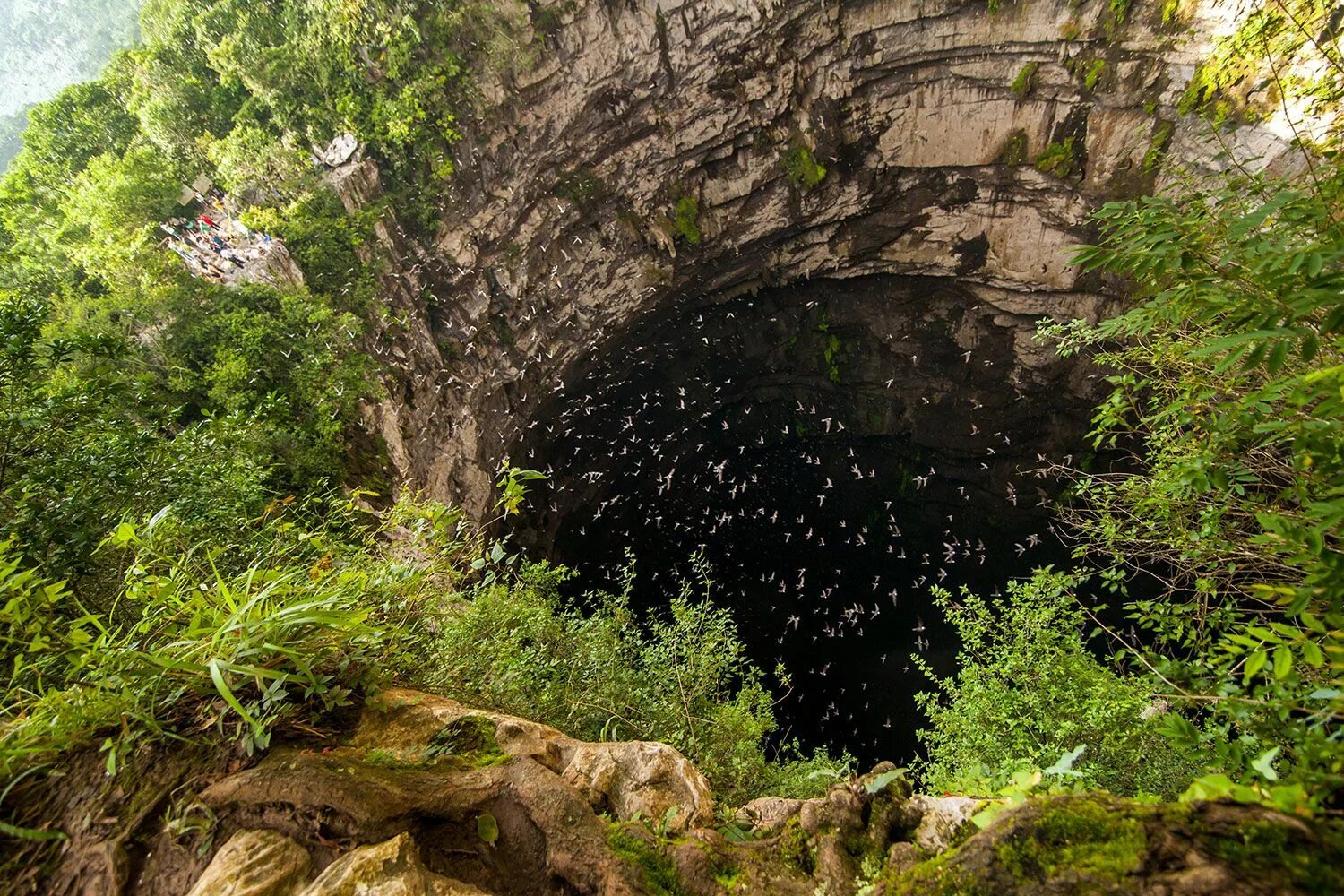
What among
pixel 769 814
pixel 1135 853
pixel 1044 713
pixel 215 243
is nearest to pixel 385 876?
pixel 769 814

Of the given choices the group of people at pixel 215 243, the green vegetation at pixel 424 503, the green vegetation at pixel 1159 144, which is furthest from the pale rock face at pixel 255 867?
the green vegetation at pixel 1159 144

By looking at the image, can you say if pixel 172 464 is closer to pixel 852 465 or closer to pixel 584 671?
pixel 584 671

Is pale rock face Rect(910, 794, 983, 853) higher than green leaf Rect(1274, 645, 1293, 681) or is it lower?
lower

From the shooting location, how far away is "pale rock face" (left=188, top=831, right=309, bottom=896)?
82.0 inches

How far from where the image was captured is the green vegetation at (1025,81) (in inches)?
499

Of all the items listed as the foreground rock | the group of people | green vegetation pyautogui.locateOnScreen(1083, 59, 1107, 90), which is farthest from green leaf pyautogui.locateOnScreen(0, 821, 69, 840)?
green vegetation pyautogui.locateOnScreen(1083, 59, 1107, 90)

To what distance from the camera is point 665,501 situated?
18328 millimetres

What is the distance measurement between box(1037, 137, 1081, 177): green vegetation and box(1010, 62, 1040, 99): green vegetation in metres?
1.36

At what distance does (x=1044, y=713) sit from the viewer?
20.0ft

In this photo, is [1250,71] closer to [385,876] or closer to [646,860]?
[646,860]

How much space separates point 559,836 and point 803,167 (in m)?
16.6

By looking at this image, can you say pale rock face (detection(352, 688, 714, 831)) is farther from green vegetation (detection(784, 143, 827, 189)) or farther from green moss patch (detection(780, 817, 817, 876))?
green vegetation (detection(784, 143, 827, 189))

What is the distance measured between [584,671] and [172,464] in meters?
4.54

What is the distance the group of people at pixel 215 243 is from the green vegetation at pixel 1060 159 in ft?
56.6
